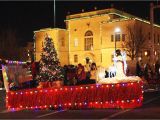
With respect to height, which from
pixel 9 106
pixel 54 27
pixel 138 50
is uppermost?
pixel 54 27

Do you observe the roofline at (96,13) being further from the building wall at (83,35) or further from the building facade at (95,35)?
the building wall at (83,35)

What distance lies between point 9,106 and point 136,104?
192 inches

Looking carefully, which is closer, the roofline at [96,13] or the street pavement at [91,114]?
the street pavement at [91,114]

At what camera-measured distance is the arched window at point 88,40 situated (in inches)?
2951

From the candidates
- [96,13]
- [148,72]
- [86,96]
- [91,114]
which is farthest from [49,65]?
[96,13]

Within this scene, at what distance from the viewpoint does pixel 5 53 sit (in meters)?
80.9

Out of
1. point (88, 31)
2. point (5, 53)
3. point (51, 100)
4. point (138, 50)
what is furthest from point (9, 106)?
point (5, 53)

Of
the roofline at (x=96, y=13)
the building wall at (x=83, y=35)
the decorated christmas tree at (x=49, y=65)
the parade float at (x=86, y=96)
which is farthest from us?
the building wall at (x=83, y=35)

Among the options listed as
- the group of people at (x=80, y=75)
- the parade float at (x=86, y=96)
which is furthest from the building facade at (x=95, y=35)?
the parade float at (x=86, y=96)

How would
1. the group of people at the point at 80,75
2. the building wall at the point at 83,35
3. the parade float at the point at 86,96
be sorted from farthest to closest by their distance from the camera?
the building wall at the point at 83,35
the group of people at the point at 80,75
the parade float at the point at 86,96

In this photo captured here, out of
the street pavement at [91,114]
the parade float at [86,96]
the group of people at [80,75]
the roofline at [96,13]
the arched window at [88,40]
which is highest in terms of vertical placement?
the roofline at [96,13]

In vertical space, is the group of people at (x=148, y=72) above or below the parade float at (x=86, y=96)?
above

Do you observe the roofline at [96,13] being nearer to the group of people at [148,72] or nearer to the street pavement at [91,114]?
the group of people at [148,72]

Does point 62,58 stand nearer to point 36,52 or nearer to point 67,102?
point 36,52
